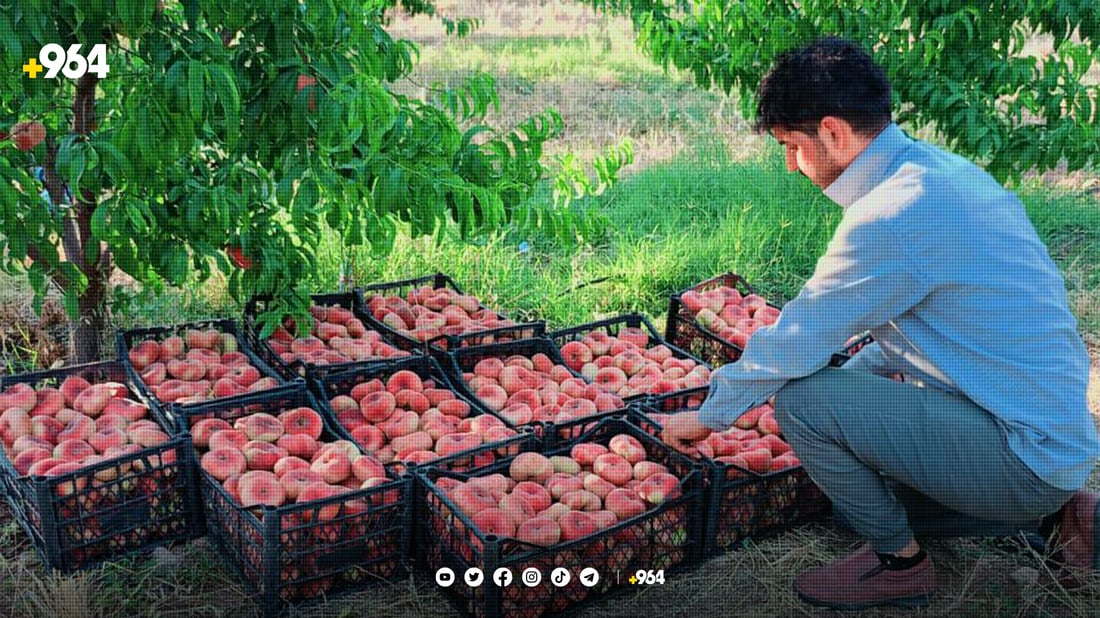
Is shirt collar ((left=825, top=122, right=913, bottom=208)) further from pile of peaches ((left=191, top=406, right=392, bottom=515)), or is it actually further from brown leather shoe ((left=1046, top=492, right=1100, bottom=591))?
pile of peaches ((left=191, top=406, right=392, bottom=515))

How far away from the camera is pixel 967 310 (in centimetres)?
217

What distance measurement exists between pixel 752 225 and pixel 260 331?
2.68 meters

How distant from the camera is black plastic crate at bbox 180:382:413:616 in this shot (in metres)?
2.33

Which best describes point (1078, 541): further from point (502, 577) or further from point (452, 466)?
point (452, 466)

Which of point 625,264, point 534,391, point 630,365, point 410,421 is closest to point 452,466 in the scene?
point 410,421

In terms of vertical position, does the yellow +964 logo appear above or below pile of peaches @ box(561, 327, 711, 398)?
above

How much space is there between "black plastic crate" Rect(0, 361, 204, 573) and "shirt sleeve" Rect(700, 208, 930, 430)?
4.29ft

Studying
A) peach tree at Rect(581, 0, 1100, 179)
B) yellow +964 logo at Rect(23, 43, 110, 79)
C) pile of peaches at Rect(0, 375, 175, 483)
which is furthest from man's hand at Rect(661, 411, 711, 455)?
peach tree at Rect(581, 0, 1100, 179)

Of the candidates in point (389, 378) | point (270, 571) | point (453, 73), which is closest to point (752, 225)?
point (389, 378)

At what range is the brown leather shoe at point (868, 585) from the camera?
96.2 inches

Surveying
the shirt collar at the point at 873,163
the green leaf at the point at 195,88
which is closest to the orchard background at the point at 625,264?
the green leaf at the point at 195,88

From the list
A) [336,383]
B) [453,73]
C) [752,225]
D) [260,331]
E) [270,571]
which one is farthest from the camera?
[453,73]

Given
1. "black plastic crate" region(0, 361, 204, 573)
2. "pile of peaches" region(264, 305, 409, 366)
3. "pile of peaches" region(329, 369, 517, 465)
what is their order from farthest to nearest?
"pile of peaches" region(264, 305, 409, 366) → "pile of peaches" region(329, 369, 517, 465) → "black plastic crate" region(0, 361, 204, 573)

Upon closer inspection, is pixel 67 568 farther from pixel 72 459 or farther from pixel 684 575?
pixel 684 575
